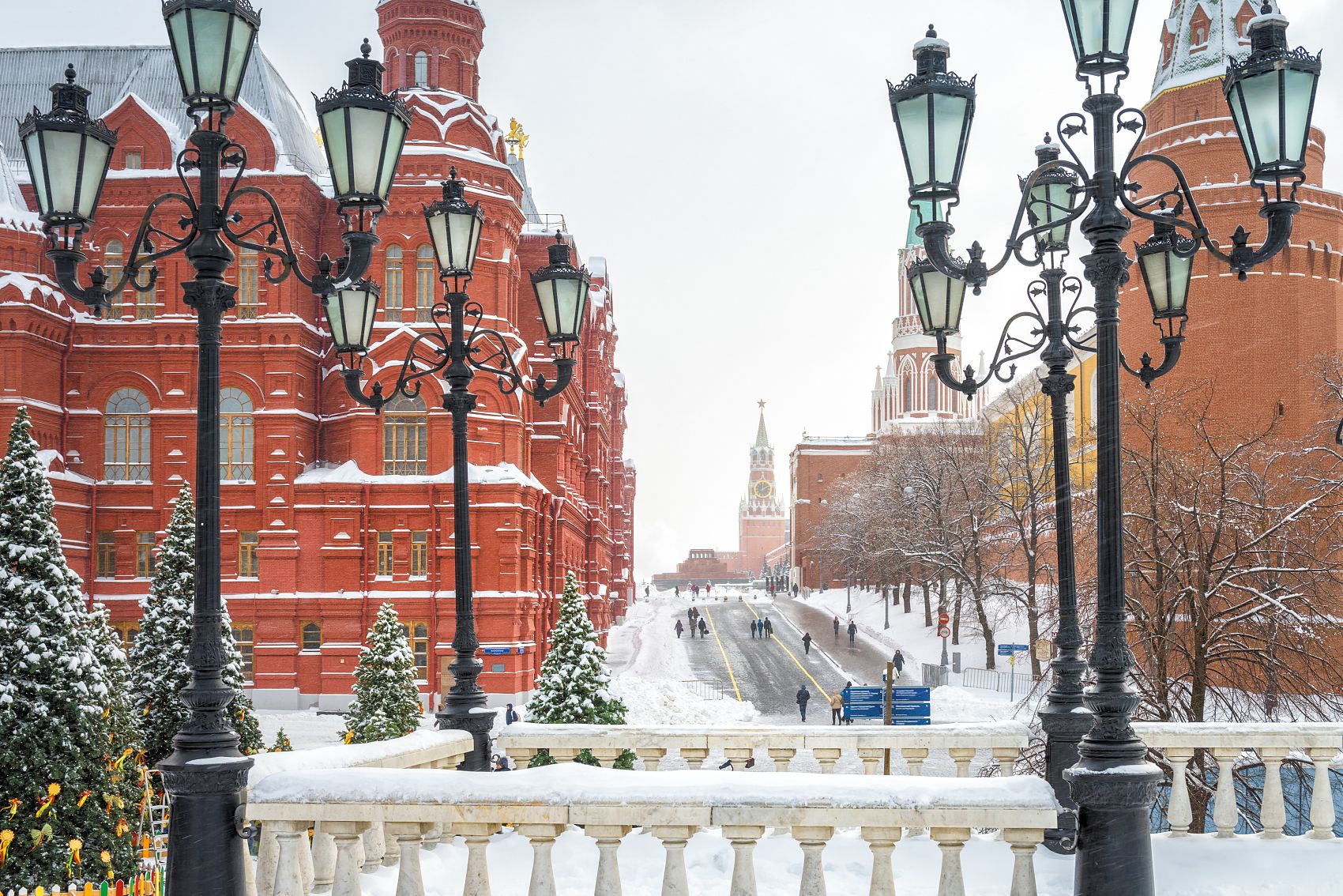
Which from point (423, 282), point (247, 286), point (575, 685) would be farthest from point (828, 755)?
point (247, 286)

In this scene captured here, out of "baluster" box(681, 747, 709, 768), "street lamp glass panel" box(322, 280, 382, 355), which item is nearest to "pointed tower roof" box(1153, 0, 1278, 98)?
"street lamp glass panel" box(322, 280, 382, 355)

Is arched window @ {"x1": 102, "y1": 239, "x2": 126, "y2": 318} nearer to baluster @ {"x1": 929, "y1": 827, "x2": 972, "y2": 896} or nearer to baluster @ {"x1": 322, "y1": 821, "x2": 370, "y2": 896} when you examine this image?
baluster @ {"x1": 322, "y1": 821, "x2": 370, "y2": 896}

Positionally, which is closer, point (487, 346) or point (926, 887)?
point (926, 887)

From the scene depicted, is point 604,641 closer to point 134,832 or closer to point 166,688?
point 166,688

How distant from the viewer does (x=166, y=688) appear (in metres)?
19.6

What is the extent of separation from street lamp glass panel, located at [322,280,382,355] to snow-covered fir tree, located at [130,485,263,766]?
9.43m

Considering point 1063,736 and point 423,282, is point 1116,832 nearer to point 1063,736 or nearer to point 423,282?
point 1063,736

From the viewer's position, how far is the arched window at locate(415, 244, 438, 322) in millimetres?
39750

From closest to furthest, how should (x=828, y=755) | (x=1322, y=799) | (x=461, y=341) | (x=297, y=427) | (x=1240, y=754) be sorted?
(x=1322, y=799), (x=1240, y=754), (x=828, y=755), (x=461, y=341), (x=297, y=427)

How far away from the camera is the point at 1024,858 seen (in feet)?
19.7

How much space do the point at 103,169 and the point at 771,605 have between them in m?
86.3

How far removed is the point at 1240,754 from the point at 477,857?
706 centimetres

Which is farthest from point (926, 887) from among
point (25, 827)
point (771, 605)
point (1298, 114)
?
point (771, 605)

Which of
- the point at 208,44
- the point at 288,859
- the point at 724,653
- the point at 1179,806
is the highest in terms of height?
the point at 208,44
